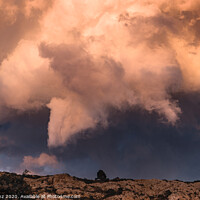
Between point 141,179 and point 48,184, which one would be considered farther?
point 141,179

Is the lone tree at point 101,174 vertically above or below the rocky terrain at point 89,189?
above

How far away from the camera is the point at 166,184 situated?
59156 mm

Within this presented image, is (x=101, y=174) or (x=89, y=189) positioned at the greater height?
(x=101, y=174)

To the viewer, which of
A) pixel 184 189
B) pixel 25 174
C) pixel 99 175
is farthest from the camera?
pixel 99 175

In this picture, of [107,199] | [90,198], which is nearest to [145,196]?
[107,199]

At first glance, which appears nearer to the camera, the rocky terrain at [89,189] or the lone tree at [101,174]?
the rocky terrain at [89,189]

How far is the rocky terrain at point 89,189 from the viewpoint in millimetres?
40906

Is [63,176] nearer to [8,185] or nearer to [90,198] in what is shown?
[90,198]

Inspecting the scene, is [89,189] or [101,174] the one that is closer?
[89,189]

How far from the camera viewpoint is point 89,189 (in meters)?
48.8

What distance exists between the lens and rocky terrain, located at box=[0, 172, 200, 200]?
4091 cm

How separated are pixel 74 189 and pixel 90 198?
473 cm

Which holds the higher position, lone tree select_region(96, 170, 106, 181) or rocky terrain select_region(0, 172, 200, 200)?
lone tree select_region(96, 170, 106, 181)

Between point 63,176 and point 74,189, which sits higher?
point 63,176
